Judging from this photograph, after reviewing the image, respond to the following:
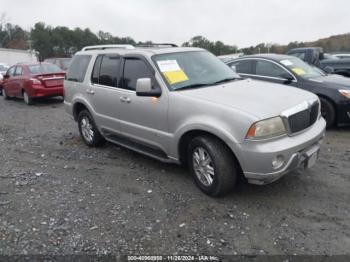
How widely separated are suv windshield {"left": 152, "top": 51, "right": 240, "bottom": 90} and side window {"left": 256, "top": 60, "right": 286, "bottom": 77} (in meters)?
2.74

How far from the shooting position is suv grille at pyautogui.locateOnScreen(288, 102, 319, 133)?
12.7 feet

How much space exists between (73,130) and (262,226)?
5.64 metres

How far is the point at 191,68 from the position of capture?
4.87 meters

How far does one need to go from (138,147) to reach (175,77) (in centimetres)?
123

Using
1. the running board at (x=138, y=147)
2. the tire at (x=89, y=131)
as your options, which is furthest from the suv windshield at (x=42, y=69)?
the running board at (x=138, y=147)

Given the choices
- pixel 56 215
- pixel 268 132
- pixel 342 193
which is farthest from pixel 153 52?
pixel 342 193

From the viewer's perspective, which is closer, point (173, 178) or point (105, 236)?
point (105, 236)

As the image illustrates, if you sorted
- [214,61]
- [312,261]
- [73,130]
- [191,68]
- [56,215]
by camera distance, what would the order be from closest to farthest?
[312,261] < [56,215] < [191,68] < [214,61] < [73,130]

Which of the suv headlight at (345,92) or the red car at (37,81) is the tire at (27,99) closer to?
the red car at (37,81)

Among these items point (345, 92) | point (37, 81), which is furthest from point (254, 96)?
point (37, 81)

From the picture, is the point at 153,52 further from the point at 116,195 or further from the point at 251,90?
the point at 116,195

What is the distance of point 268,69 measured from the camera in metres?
7.78


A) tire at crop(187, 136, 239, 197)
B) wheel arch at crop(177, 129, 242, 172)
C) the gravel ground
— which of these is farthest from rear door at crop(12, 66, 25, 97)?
tire at crop(187, 136, 239, 197)

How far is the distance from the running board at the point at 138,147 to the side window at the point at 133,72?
2.78 ft
